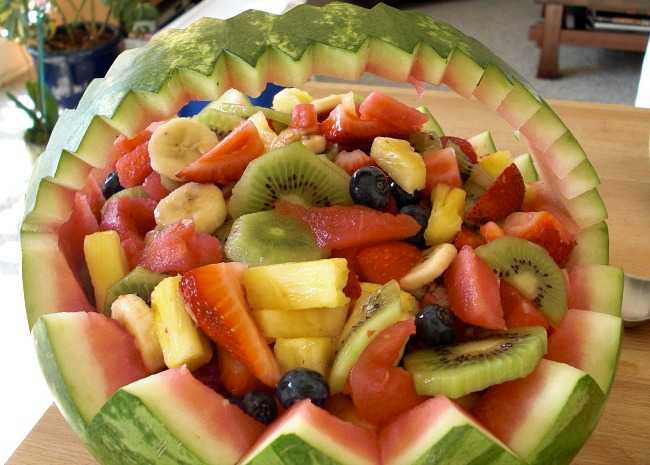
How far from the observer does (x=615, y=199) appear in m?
1.70

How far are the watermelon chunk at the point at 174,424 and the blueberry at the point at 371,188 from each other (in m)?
0.32

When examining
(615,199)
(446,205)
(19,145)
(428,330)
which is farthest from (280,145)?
(19,145)

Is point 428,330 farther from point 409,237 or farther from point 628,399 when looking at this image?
point 628,399

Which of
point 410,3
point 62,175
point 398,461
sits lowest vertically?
point 410,3

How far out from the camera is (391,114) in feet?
3.70

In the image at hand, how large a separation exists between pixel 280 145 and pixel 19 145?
216cm

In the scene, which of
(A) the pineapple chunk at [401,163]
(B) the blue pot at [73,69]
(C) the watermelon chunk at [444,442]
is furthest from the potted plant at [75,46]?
(C) the watermelon chunk at [444,442]

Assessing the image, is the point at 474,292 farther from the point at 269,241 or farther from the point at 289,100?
the point at 289,100

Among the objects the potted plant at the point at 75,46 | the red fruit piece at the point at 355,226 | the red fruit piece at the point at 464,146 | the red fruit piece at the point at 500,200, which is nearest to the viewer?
the red fruit piece at the point at 355,226

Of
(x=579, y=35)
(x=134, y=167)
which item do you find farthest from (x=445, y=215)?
(x=579, y=35)

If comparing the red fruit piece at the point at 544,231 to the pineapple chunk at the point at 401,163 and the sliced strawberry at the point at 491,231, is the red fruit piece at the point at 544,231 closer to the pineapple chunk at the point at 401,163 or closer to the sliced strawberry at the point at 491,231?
the sliced strawberry at the point at 491,231

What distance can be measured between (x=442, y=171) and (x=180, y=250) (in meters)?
0.39

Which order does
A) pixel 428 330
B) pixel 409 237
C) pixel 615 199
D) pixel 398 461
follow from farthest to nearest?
pixel 615 199, pixel 409 237, pixel 428 330, pixel 398 461

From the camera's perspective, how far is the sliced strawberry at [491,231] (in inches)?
40.3
